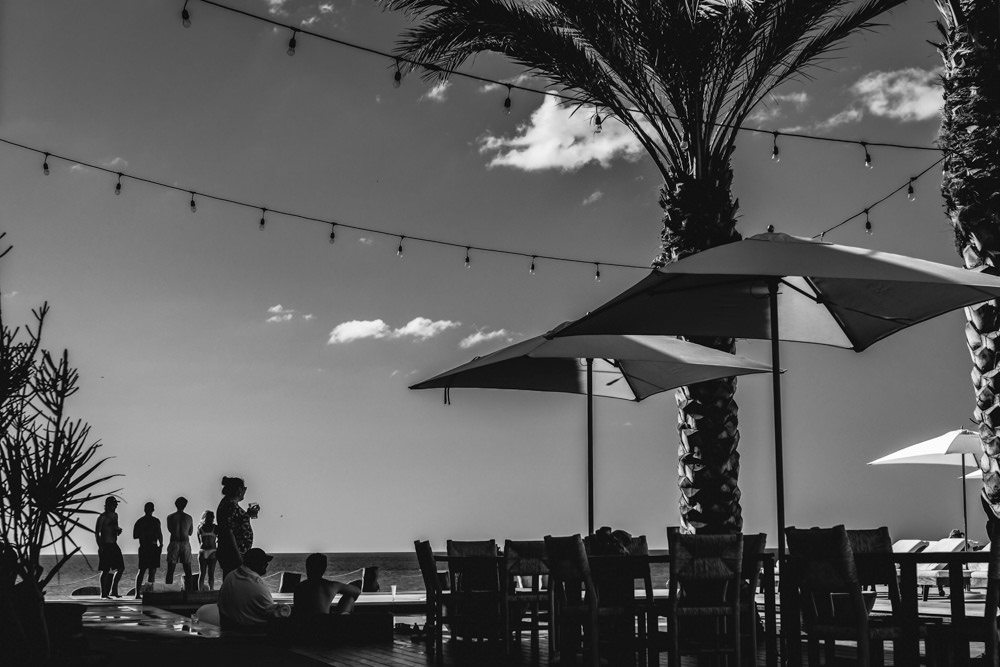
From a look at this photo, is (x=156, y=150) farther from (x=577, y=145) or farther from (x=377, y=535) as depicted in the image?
(x=377, y=535)

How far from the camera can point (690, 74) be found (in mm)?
10141

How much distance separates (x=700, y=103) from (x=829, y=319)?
127 inches

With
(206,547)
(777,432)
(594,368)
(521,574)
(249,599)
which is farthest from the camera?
(206,547)

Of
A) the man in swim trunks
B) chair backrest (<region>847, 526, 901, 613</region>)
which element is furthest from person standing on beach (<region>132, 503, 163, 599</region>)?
chair backrest (<region>847, 526, 901, 613</region>)

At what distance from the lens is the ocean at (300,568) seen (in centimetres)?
5575

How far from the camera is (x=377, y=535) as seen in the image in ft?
151

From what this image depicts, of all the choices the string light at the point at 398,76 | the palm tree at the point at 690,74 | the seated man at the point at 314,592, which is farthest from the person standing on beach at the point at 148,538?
the palm tree at the point at 690,74

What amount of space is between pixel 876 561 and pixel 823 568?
0.29 meters

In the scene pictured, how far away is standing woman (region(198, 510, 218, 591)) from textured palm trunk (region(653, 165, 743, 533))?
814 cm

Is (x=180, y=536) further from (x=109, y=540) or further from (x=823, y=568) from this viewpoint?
(x=823, y=568)

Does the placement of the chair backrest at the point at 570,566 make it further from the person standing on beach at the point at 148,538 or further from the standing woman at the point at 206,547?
the person standing on beach at the point at 148,538

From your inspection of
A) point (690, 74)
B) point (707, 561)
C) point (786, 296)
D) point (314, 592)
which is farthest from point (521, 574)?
point (690, 74)

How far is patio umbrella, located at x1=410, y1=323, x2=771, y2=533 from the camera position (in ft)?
27.4

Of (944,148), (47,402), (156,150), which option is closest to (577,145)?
(156,150)
